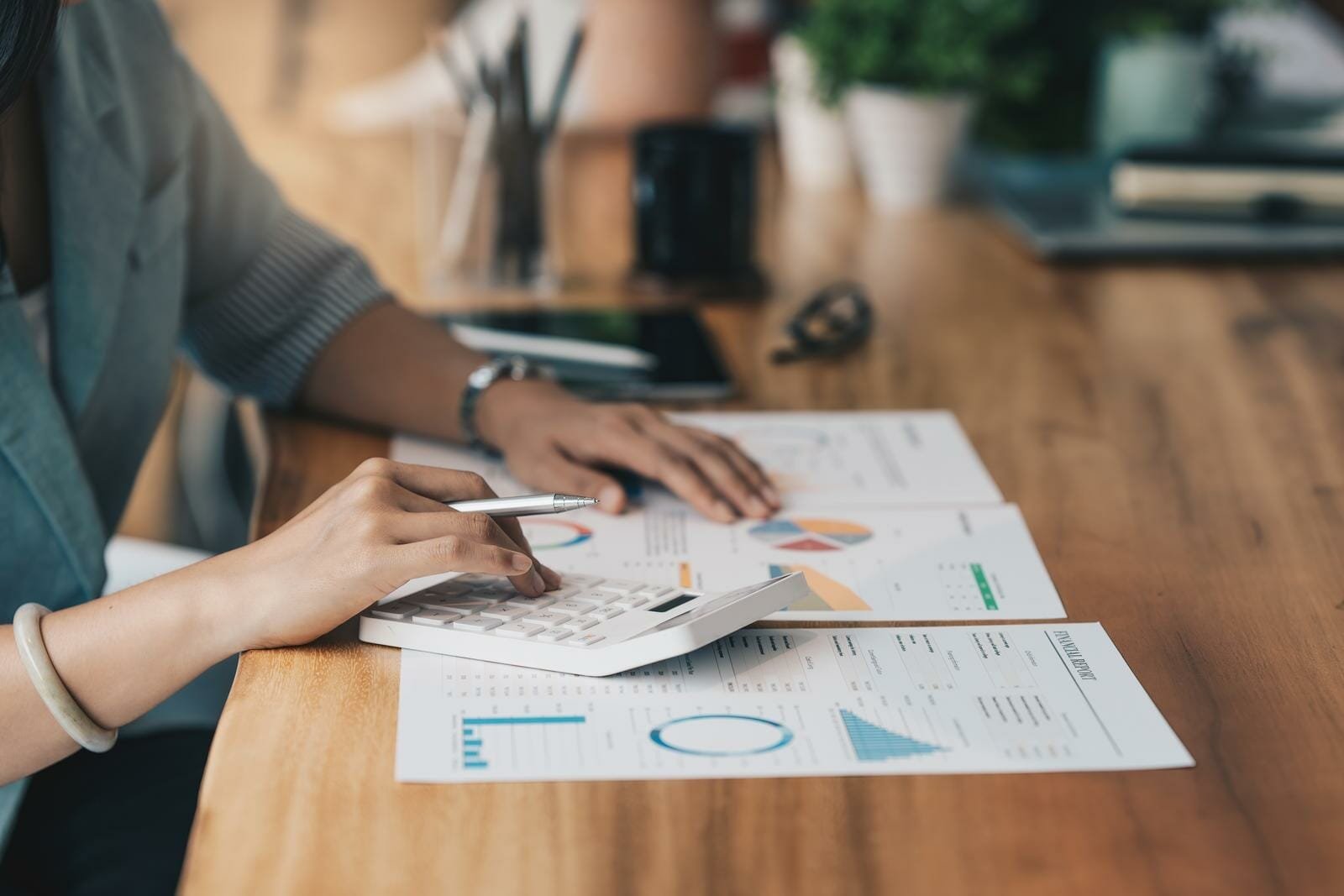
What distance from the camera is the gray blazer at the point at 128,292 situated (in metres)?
0.93

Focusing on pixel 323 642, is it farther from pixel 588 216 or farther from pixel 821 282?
pixel 588 216

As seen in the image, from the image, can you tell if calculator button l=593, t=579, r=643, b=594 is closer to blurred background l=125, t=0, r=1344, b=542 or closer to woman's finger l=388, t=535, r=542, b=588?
woman's finger l=388, t=535, r=542, b=588

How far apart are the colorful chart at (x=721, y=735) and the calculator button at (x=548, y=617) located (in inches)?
3.7

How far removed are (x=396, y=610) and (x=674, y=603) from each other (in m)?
0.15

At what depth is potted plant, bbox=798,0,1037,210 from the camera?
5.82ft

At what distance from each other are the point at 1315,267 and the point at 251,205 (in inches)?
45.7

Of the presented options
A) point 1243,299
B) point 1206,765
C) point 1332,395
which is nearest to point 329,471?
point 1206,765

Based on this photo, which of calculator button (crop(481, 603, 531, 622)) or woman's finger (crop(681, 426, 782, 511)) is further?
woman's finger (crop(681, 426, 782, 511))

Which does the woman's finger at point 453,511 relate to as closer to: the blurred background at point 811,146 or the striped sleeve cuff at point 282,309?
the striped sleeve cuff at point 282,309

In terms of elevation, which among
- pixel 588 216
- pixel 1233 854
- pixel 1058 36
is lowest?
pixel 1233 854

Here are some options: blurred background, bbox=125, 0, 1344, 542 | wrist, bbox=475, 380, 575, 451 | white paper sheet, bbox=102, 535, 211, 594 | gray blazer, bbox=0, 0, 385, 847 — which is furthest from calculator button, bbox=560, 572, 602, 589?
blurred background, bbox=125, 0, 1344, 542

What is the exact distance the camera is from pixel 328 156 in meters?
2.09

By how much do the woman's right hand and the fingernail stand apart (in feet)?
0.61

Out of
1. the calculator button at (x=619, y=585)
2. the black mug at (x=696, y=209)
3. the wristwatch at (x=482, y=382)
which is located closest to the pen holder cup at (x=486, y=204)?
the black mug at (x=696, y=209)
